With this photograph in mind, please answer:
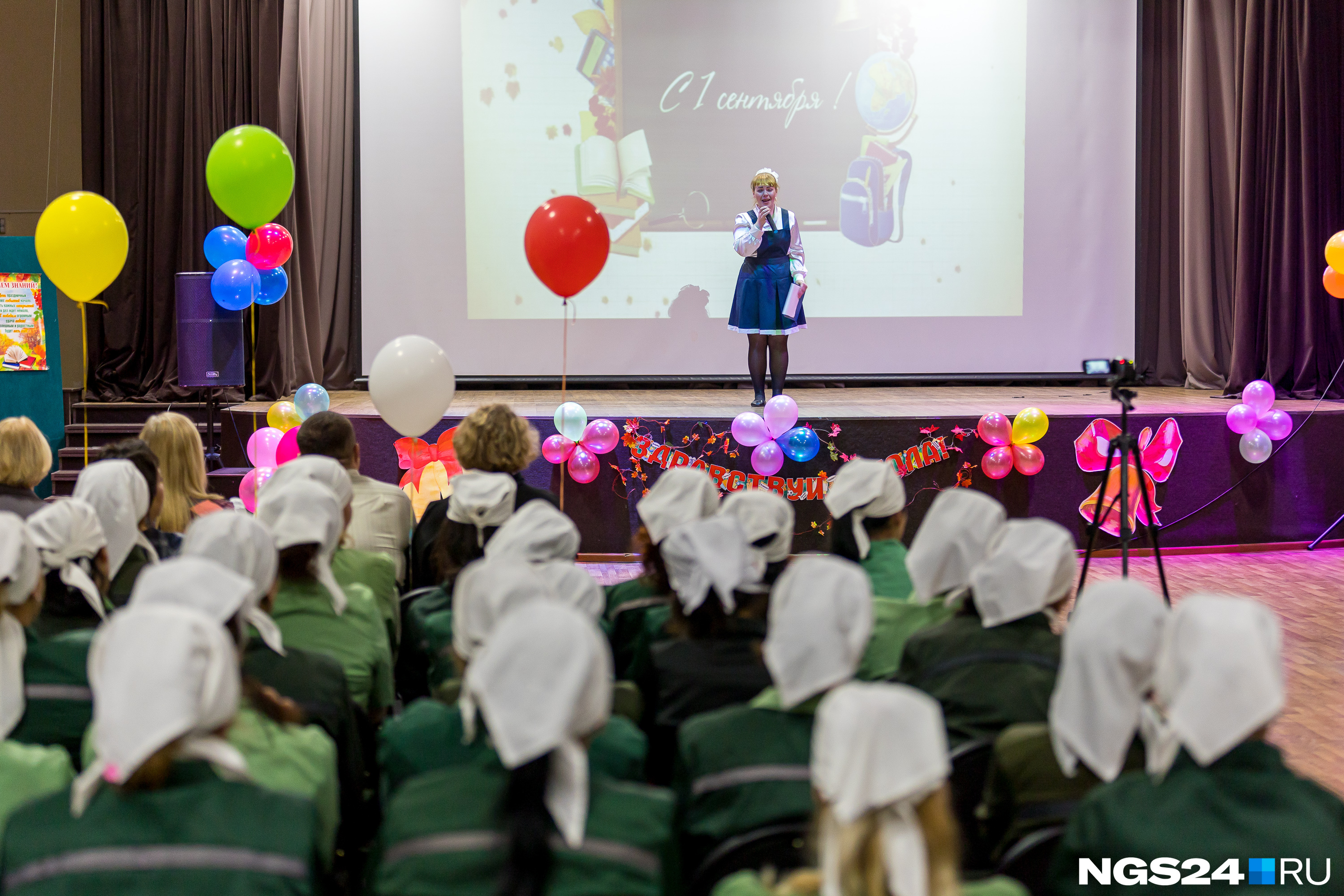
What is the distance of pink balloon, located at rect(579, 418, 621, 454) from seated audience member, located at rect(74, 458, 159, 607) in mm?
2991

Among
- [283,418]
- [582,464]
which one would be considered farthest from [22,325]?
[582,464]

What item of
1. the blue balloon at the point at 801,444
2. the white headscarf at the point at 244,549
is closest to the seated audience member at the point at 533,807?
the white headscarf at the point at 244,549

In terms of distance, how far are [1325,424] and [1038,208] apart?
103 inches

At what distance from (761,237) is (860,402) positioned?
3.78ft

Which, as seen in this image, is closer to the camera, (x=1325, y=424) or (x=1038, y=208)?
(x=1325, y=424)

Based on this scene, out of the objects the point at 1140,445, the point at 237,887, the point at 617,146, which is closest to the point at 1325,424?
the point at 1140,445

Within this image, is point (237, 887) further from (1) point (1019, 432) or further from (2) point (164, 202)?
(2) point (164, 202)

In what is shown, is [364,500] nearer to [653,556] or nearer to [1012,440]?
[653,556]

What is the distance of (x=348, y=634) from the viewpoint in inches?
86.4

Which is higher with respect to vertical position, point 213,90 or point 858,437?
point 213,90

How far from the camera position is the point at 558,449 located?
212 inches

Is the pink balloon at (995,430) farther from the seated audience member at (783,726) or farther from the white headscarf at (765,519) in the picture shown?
the seated audience member at (783,726)

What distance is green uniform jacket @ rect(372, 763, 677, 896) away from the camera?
1.29 meters

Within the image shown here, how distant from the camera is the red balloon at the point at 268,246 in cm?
548
